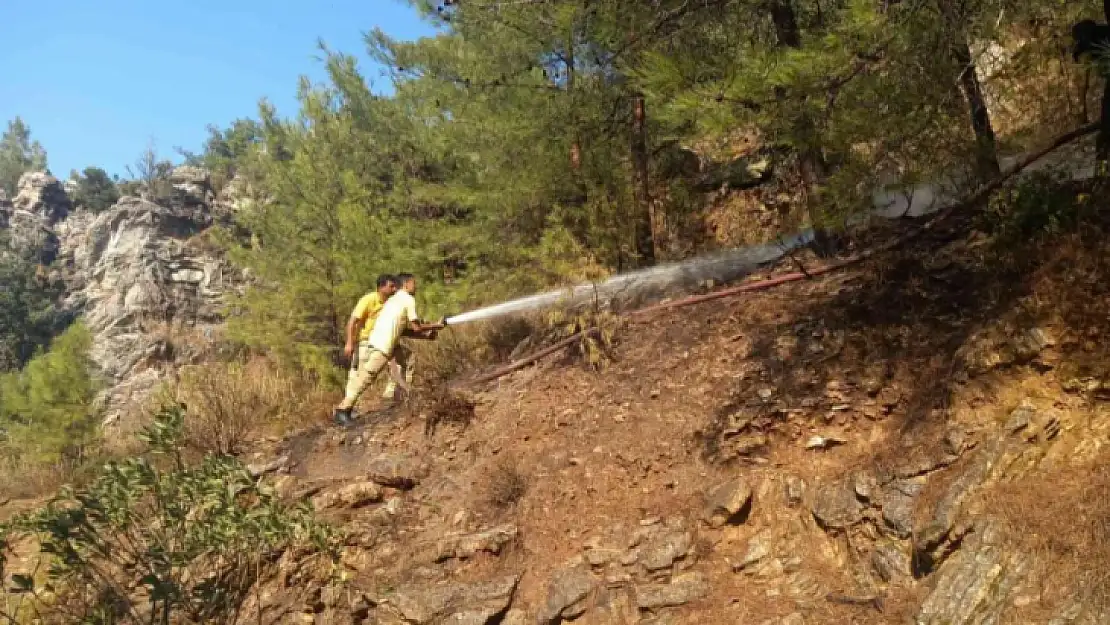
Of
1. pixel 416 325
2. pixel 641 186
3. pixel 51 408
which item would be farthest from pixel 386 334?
pixel 51 408

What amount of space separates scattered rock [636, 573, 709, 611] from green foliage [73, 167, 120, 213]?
40244mm

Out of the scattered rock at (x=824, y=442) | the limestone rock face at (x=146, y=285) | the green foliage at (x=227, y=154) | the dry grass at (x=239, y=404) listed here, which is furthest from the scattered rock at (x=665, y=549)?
the green foliage at (x=227, y=154)

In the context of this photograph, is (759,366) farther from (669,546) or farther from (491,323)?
(491,323)

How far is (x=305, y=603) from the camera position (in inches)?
184

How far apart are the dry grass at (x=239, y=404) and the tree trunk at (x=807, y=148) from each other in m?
5.74

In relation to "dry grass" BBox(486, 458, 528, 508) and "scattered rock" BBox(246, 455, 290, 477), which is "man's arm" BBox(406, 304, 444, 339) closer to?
"scattered rock" BBox(246, 455, 290, 477)

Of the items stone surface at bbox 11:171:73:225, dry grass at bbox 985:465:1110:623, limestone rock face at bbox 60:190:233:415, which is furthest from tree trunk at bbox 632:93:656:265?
stone surface at bbox 11:171:73:225

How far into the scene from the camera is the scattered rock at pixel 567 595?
3.96 m

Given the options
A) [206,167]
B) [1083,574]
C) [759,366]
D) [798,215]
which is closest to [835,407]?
[759,366]

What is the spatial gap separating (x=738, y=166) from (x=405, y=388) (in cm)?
598

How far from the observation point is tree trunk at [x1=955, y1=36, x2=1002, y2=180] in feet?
14.2

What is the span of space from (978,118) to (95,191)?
1693 inches

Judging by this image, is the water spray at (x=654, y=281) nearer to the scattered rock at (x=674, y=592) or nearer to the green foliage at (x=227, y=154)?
the scattered rock at (x=674, y=592)

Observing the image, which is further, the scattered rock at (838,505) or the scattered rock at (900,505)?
the scattered rock at (838,505)
